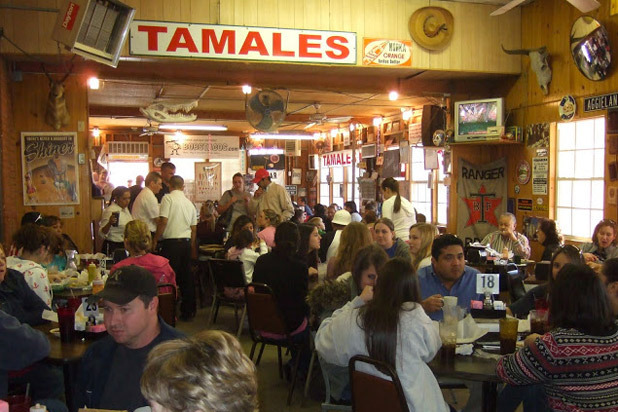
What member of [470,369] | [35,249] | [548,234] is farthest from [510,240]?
[35,249]

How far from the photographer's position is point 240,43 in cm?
689

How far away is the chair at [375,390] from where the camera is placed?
94.1 inches

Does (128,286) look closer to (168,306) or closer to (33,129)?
(168,306)

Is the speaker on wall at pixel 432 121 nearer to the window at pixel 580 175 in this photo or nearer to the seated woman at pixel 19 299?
the window at pixel 580 175

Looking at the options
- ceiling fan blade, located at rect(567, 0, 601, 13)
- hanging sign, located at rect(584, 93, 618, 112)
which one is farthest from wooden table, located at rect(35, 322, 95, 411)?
hanging sign, located at rect(584, 93, 618, 112)

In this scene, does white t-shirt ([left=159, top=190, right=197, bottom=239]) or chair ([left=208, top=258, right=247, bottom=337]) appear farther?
white t-shirt ([left=159, top=190, right=197, bottom=239])

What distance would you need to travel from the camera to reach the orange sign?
7340 mm

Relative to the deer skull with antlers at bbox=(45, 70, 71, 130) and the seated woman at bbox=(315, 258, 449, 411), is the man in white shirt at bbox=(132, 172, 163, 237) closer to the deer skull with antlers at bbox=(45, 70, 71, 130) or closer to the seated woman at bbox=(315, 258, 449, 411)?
the deer skull with antlers at bbox=(45, 70, 71, 130)

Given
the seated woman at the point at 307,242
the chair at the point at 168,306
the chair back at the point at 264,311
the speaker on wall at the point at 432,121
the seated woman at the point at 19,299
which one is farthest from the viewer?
the speaker on wall at the point at 432,121

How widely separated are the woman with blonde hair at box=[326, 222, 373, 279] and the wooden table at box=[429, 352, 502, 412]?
5.88ft

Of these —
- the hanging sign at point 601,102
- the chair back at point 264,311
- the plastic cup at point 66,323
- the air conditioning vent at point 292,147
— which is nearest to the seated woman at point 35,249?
the plastic cup at point 66,323

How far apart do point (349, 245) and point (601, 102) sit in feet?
11.7

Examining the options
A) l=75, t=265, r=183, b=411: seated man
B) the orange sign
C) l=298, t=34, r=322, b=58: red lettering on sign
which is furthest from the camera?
the orange sign

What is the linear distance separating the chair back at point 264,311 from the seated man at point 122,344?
1.99 meters
